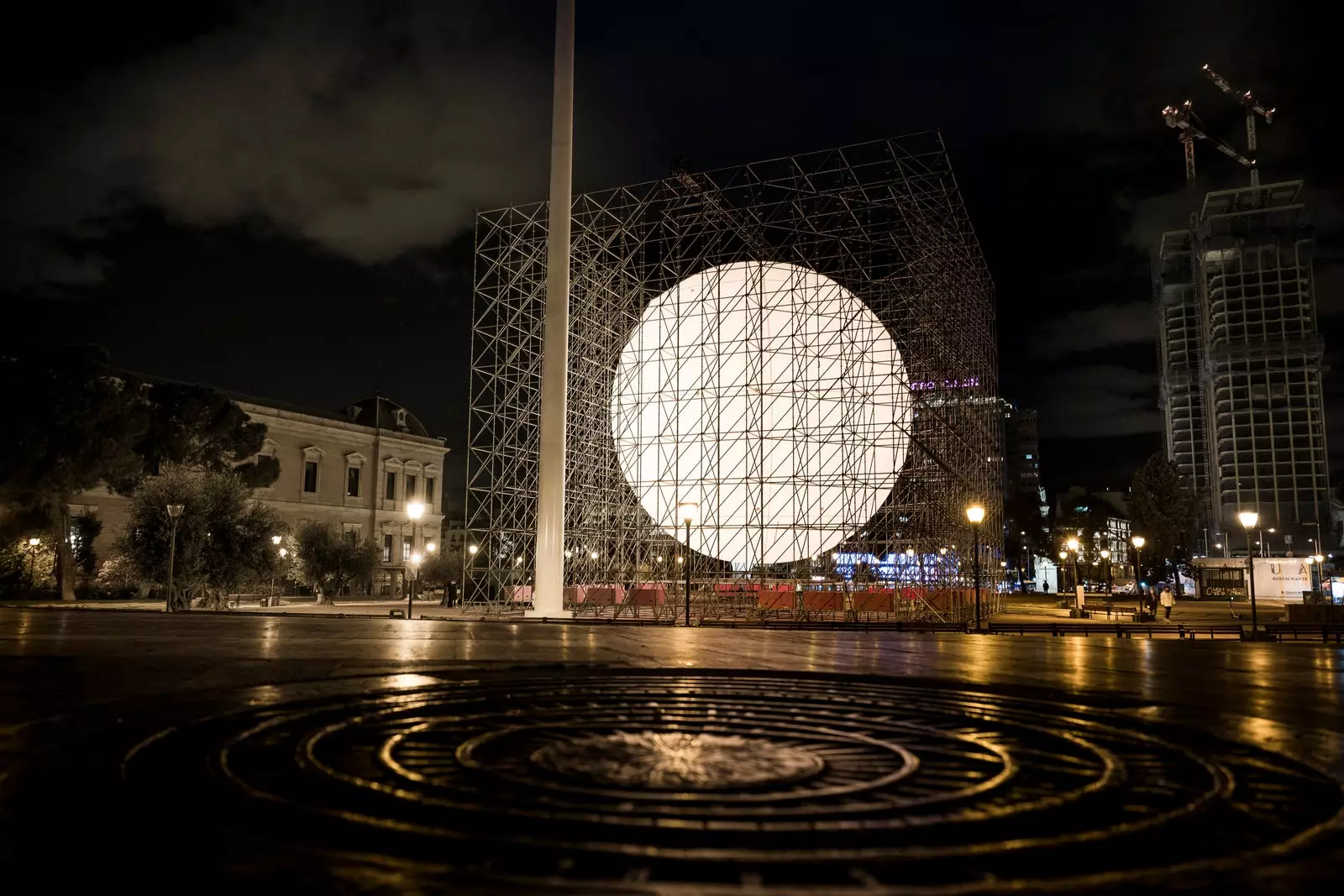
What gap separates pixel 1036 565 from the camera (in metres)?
97.1

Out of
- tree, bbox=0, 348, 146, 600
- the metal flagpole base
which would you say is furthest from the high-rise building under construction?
tree, bbox=0, 348, 146, 600

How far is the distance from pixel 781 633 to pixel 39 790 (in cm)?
1528

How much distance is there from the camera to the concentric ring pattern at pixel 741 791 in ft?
12.1

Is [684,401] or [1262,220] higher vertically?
[1262,220]

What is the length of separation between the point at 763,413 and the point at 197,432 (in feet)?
88.0

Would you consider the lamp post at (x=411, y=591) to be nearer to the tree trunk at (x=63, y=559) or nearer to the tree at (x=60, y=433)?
the tree at (x=60, y=433)

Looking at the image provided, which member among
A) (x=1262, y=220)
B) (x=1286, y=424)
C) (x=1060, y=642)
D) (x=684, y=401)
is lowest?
(x=1060, y=642)

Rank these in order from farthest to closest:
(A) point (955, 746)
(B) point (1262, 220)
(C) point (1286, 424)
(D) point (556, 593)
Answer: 1. (B) point (1262, 220)
2. (C) point (1286, 424)
3. (D) point (556, 593)
4. (A) point (955, 746)

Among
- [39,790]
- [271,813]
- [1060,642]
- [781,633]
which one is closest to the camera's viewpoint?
[271,813]

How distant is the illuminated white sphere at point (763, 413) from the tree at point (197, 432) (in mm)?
20279

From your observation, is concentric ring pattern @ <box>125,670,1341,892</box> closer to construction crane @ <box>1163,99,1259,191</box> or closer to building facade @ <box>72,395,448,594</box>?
building facade @ <box>72,395,448,594</box>

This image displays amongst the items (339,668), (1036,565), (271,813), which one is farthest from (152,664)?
(1036,565)

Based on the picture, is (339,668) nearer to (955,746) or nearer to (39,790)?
(39,790)

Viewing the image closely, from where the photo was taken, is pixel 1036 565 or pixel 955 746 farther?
pixel 1036 565
